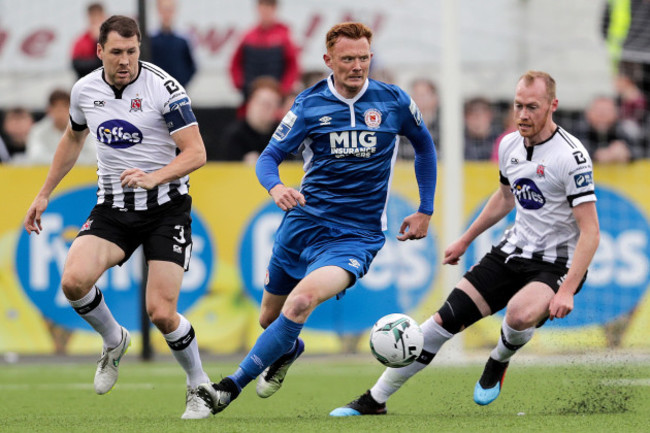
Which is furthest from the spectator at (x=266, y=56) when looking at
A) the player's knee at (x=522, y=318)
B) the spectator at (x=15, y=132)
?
the player's knee at (x=522, y=318)

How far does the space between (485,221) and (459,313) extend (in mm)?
686

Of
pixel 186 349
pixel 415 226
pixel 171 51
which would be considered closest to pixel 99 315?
pixel 186 349

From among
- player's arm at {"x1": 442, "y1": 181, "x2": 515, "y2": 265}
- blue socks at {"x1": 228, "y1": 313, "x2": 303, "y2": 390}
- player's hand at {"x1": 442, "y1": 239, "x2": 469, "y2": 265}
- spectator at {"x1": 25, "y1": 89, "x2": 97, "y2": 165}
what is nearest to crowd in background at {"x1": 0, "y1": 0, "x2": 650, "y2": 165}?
spectator at {"x1": 25, "y1": 89, "x2": 97, "y2": 165}

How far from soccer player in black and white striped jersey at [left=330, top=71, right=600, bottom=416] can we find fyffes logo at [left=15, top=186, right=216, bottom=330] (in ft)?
16.9

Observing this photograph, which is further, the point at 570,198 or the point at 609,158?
the point at 609,158

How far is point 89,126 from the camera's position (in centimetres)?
758

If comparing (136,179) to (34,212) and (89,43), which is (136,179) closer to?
(34,212)

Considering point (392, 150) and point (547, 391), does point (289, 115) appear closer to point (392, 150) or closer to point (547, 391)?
point (392, 150)

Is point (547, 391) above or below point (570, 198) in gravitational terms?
below

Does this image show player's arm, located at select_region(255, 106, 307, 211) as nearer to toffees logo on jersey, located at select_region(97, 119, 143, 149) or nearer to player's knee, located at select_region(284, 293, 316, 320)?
player's knee, located at select_region(284, 293, 316, 320)

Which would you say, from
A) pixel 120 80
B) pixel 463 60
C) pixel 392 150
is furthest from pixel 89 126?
Answer: pixel 463 60

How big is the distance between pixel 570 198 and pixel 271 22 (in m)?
7.09

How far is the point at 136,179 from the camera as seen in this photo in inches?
275

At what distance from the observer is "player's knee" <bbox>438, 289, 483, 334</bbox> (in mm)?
7543
